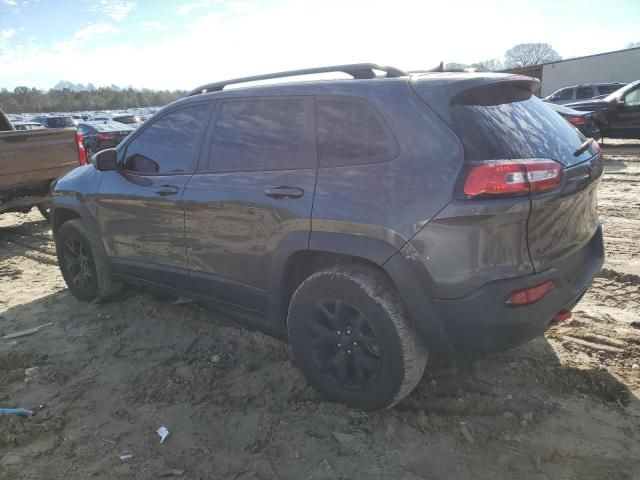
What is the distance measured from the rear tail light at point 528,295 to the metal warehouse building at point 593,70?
31518 mm

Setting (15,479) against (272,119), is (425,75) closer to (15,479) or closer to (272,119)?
(272,119)

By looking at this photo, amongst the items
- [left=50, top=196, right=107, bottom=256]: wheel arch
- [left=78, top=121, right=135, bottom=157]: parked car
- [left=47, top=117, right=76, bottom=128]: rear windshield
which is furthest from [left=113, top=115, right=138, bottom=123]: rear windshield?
[left=50, top=196, right=107, bottom=256]: wheel arch

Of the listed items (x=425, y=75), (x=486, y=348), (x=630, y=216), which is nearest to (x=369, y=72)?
(x=425, y=75)

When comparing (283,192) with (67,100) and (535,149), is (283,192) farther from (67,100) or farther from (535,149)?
(67,100)

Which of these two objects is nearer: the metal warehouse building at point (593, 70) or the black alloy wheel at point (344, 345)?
the black alloy wheel at point (344, 345)

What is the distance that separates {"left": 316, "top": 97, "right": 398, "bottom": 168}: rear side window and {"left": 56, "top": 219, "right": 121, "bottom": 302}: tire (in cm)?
252

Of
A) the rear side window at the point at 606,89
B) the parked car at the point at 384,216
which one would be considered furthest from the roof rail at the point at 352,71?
the rear side window at the point at 606,89

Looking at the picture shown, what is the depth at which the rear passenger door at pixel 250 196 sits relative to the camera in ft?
9.47

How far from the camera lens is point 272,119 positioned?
3121 mm

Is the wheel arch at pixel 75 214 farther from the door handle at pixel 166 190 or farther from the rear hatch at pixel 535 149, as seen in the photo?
the rear hatch at pixel 535 149

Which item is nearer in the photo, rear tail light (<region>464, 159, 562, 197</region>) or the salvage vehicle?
rear tail light (<region>464, 159, 562, 197</region>)

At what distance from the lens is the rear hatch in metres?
2.39

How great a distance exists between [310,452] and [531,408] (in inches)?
48.8

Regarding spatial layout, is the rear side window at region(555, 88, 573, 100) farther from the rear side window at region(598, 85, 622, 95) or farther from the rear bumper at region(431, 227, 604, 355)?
the rear bumper at region(431, 227, 604, 355)
